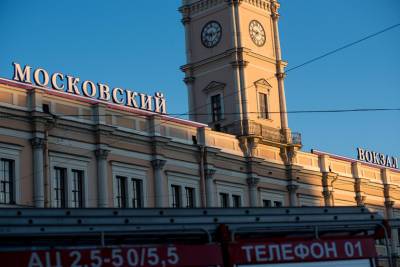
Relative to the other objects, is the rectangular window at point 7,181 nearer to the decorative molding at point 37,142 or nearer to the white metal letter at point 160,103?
the decorative molding at point 37,142

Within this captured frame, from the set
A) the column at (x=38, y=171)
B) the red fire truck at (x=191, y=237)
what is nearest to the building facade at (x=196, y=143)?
the column at (x=38, y=171)

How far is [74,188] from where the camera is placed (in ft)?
138

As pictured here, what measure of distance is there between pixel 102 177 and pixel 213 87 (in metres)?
17.2

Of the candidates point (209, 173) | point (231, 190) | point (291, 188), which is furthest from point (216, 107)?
point (209, 173)

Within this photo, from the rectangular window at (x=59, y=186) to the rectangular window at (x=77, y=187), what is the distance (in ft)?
2.13

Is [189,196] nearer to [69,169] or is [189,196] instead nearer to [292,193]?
[69,169]

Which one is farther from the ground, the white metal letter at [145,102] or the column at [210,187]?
the white metal letter at [145,102]

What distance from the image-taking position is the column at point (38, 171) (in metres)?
39.2

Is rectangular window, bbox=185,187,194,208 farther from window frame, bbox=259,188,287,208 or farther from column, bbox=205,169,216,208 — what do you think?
window frame, bbox=259,188,287,208

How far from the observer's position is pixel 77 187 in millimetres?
42188

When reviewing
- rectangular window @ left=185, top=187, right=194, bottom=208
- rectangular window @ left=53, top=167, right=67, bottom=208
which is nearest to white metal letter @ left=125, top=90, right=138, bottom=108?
rectangular window @ left=185, top=187, right=194, bottom=208

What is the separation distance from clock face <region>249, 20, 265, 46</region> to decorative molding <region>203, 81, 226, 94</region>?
414 cm

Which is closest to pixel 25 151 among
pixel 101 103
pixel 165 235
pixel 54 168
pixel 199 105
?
pixel 54 168

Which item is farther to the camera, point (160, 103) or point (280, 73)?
point (280, 73)
